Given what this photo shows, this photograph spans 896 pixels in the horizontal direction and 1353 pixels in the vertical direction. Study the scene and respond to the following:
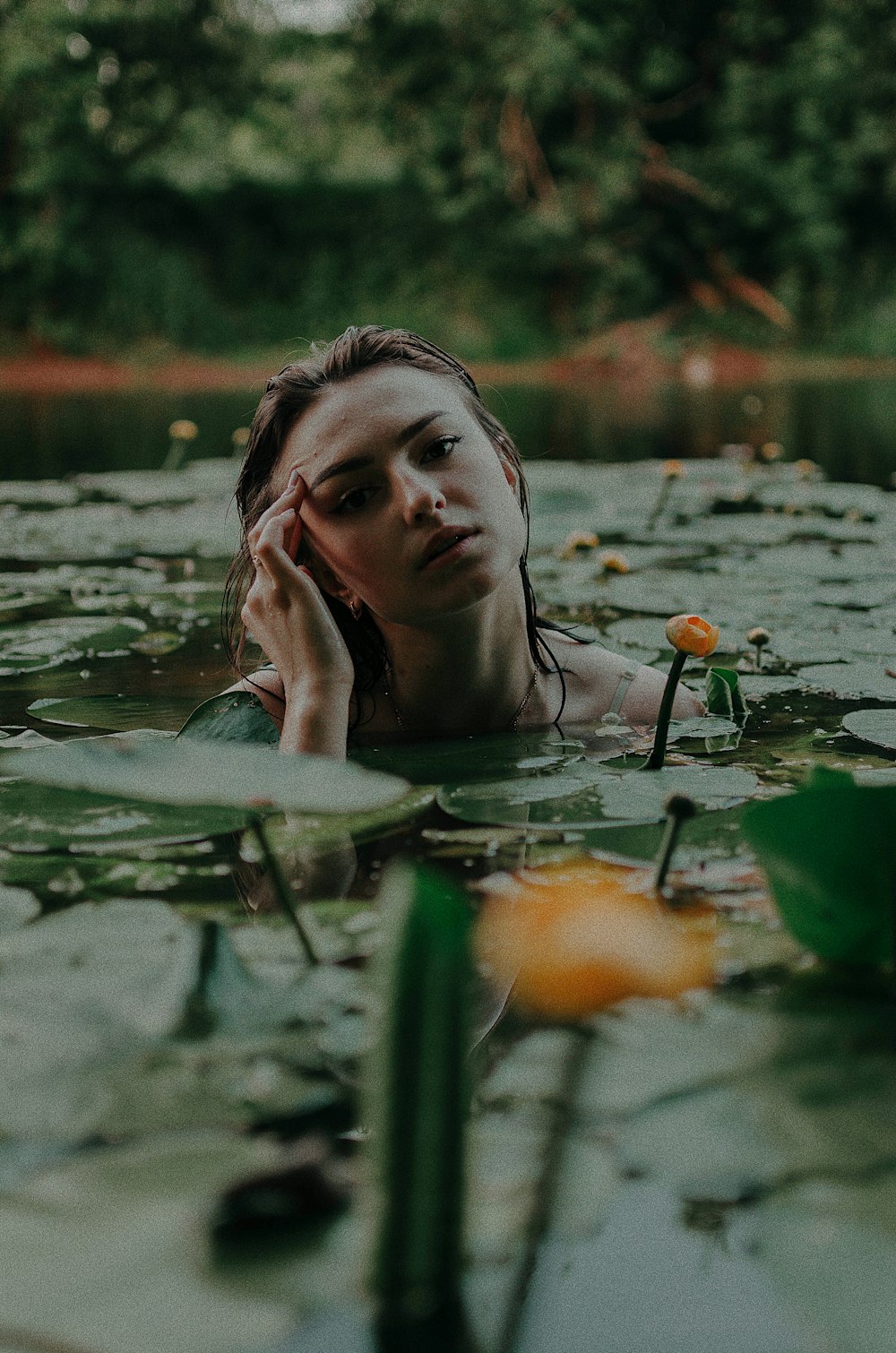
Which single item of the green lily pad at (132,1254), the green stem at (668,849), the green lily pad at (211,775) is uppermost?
the green lily pad at (211,775)

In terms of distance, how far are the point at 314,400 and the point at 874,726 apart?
2.58ft

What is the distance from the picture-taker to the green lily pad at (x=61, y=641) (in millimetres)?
2117

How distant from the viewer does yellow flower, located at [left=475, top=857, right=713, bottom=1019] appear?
0.76m

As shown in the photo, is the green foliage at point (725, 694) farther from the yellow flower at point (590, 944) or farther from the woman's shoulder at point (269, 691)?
the yellow flower at point (590, 944)

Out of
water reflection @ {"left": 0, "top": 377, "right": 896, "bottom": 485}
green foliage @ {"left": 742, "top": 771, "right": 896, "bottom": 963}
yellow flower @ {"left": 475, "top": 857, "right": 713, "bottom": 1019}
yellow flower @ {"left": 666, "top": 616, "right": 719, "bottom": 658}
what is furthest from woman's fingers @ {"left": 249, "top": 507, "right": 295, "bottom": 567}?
water reflection @ {"left": 0, "top": 377, "right": 896, "bottom": 485}

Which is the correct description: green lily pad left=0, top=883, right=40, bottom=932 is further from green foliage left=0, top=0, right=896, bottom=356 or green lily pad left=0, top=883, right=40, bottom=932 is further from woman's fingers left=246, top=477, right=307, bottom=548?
green foliage left=0, top=0, right=896, bottom=356

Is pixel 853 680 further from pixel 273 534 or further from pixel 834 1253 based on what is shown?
pixel 834 1253

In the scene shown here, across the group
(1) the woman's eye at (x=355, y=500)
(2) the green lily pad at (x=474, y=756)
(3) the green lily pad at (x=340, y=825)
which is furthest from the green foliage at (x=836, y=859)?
(1) the woman's eye at (x=355, y=500)

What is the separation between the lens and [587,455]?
5.81 meters

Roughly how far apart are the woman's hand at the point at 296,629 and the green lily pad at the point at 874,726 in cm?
60

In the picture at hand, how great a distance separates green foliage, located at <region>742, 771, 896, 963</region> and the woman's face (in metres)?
0.73

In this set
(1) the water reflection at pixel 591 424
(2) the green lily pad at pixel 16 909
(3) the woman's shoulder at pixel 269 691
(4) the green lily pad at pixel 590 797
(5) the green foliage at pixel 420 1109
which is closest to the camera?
(5) the green foliage at pixel 420 1109

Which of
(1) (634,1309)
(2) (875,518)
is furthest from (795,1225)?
(2) (875,518)

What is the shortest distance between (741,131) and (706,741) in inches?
524
